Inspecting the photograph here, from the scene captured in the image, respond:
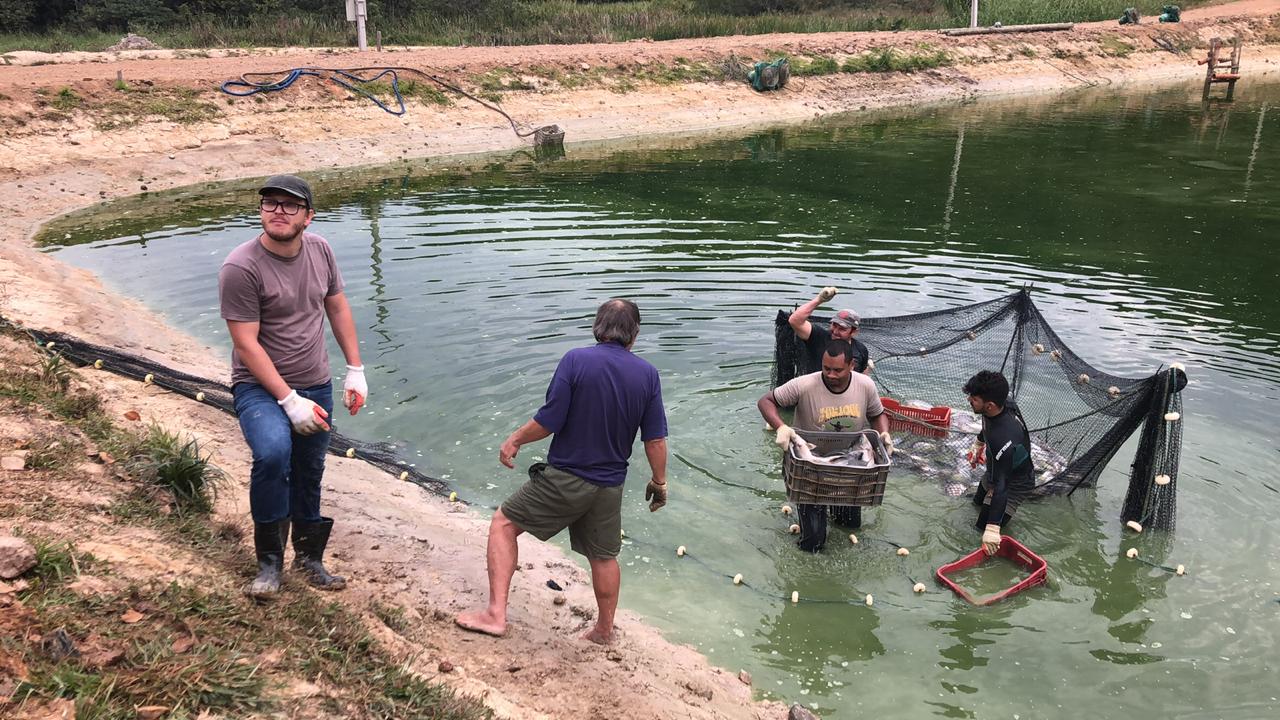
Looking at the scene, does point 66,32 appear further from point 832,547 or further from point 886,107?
point 832,547

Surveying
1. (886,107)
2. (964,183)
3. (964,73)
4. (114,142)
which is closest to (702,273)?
(964,183)

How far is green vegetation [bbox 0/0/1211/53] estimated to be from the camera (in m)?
34.7

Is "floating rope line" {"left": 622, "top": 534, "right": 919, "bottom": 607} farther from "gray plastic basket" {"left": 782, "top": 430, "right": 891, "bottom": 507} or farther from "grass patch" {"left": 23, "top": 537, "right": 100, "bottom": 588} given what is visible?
"grass patch" {"left": 23, "top": 537, "right": 100, "bottom": 588}

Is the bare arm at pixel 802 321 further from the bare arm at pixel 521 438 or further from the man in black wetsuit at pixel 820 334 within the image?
the bare arm at pixel 521 438

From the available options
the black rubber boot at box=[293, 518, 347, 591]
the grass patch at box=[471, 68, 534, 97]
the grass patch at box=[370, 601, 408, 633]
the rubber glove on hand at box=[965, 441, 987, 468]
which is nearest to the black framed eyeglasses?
the black rubber boot at box=[293, 518, 347, 591]

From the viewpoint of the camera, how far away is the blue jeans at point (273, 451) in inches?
185

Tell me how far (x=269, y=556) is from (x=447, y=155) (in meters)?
22.0

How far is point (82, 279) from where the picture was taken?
13.6 m

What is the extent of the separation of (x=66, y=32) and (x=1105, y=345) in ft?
131

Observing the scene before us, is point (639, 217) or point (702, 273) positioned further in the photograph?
point (639, 217)

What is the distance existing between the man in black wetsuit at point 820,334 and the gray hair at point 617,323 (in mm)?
3124

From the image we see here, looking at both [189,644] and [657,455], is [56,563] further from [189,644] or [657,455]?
[657,455]

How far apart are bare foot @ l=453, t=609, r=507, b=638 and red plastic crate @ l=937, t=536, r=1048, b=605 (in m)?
3.37

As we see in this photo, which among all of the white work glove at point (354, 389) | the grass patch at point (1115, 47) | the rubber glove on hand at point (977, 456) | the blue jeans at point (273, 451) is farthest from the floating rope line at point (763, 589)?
the grass patch at point (1115, 47)
